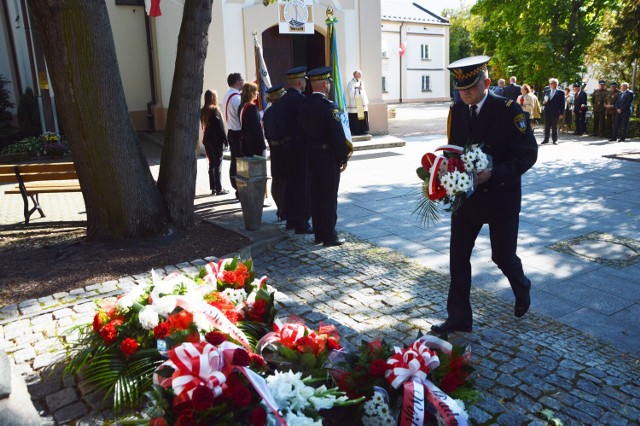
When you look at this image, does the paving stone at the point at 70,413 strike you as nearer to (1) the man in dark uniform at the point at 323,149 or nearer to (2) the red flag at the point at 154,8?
(1) the man in dark uniform at the point at 323,149

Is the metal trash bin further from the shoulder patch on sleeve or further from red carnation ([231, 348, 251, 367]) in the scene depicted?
red carnation ([231, 348, 251, 367])

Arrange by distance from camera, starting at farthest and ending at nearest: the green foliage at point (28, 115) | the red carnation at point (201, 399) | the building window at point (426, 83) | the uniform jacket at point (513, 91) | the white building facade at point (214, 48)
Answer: the building window at point (426, 83) < the green foliage at point (28, 115) < the uniform jacket at point (513, 91) < the white building facade at point (214, 48) < the red carnation at point (201, 399)

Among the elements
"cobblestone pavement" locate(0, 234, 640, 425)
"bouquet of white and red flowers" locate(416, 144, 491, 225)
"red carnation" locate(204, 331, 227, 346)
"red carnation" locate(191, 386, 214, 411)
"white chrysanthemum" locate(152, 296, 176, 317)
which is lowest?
"cobblestone pavement" locate(0, 234, 640, 425)

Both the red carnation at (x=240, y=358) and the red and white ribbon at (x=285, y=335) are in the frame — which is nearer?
the red carnation at (x=240, y=358)

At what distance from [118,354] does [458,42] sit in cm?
6330

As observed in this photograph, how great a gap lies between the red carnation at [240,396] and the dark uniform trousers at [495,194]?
224cm

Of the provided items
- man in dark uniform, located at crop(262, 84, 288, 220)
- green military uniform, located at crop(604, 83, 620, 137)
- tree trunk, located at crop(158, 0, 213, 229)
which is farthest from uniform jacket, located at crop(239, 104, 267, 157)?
green military uniform, located at crop(604, 83, 620, 137)

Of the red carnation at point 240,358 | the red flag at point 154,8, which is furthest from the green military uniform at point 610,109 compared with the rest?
the red carnation at point 240,358

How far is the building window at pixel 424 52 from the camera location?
50344 millimetres

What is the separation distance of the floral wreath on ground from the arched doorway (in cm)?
1534

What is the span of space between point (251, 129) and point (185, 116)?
4.95 ft

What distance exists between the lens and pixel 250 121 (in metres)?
8.42

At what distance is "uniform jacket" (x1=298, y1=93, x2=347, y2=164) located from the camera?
6527 mm

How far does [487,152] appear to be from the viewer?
4109mm
